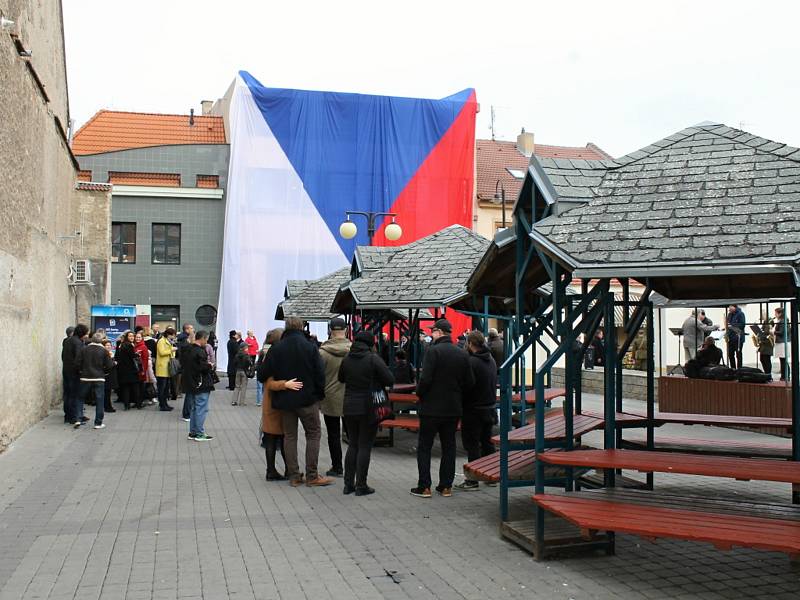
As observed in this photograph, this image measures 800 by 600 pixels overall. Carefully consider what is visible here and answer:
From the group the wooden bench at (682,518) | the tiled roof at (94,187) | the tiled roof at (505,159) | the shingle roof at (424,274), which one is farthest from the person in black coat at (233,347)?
the tiled roof at (505,159)

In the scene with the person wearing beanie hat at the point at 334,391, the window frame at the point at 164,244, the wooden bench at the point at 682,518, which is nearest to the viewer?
the wooden bench at the point at 682,518

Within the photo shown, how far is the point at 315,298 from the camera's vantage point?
74.7ft

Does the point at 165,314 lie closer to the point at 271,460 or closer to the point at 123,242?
the point at 123,242

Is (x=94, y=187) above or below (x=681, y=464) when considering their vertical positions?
above

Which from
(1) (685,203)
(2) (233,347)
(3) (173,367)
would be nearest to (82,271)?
(2) (233,347)

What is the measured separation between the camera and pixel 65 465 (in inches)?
449

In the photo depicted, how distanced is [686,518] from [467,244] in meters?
8.77

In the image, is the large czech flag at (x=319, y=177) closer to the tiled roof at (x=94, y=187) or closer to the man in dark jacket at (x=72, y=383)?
the tiled roof at (x=94, y=187)

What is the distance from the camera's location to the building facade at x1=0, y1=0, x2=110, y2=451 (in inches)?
499

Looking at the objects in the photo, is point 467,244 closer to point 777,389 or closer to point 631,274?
point 777,389

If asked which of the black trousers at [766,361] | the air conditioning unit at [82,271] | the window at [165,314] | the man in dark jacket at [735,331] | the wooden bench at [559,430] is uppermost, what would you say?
the air conditioning unit at [82,271]

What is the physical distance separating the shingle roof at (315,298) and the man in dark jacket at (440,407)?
38.7ft

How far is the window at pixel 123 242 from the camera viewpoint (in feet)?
124

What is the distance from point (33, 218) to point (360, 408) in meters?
8.74
